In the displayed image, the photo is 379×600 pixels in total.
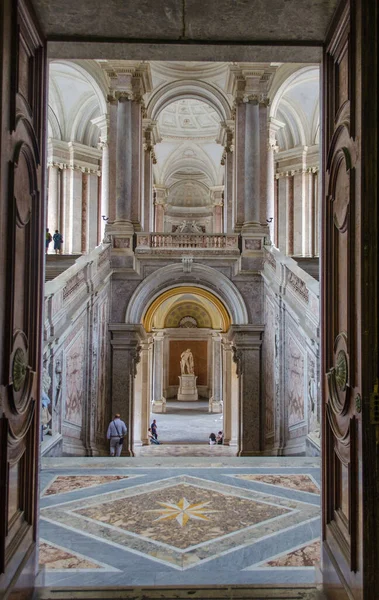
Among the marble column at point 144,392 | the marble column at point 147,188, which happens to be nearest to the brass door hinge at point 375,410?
the marble column at point 144,392

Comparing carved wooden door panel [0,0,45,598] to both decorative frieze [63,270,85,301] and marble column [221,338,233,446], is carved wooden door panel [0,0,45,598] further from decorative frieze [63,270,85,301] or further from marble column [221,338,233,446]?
marble column [221,338,233,446]

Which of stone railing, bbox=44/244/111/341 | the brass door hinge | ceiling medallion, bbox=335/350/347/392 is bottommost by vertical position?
the brass door hinge

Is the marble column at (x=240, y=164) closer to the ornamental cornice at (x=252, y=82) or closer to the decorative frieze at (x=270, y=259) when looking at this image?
the ornamental cornice at (x=252, y=82)

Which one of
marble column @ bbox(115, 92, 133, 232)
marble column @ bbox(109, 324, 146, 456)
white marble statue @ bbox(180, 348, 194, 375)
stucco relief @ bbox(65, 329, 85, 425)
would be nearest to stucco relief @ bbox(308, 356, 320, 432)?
stucco relief @ bbox(65, 329, 85, 425)

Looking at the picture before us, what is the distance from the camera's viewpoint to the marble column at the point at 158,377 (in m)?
29.7

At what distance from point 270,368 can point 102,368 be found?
4869mm

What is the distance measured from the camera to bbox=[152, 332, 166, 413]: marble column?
2973cm

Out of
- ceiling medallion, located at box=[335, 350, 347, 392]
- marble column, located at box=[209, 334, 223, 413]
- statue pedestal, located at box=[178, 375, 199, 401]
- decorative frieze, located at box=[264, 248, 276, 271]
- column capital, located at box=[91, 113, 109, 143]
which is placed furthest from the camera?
statue pedestal, located at box=[178, 375, 199, 401]

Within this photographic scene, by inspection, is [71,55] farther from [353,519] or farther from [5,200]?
[353,519]

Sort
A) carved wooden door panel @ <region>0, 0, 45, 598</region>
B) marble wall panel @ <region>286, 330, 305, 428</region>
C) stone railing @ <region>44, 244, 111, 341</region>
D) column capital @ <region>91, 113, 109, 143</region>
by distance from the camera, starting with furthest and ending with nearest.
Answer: column capital @ <region>91, 113, 109, 143</region> < marble wall panel @ <region>286, 330, 305, 428</region> < stone railing @ <region>44, 244, 111, 341</region> < carved wooden door panel @ <region>0, 0, 45, 598</region>

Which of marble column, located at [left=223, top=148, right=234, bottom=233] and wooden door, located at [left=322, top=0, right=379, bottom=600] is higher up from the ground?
marble column, located at [left=223, top=148, right=234, bottom=233]

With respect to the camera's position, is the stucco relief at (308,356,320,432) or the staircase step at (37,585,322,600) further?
the stucco relief at (308,356,320,432)

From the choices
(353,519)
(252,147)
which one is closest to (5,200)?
(353,519)

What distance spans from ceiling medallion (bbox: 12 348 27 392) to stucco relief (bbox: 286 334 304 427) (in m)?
9.30
